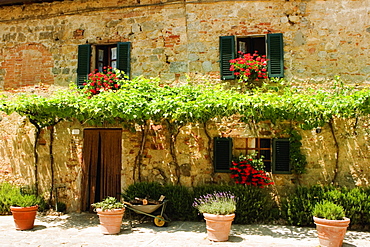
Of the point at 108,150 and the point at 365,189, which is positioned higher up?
the point at 108,150

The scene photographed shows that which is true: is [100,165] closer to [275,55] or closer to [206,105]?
[206,105]

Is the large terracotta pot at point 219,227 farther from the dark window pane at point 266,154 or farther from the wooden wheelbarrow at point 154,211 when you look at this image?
the dark window pane at point 266,154

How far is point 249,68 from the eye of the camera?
7234 mm

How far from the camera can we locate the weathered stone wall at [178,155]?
7.03 m

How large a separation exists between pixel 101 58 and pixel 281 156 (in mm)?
5103

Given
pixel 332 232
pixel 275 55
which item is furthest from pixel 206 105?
pixel 332 232

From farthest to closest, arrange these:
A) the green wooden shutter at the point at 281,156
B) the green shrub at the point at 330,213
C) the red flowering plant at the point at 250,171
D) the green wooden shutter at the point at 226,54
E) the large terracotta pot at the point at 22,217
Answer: the green wooden shutter at the point at 226,54, the green wooden shutter at the point at 281,156, the red flowering plant at the point at 250,171, the large terracotta pot at the point at 22,217, the green shrub at the point at 330,213

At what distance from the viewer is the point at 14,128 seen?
839 cm

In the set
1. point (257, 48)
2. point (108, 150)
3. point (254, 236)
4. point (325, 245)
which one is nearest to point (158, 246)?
point (254, 236)

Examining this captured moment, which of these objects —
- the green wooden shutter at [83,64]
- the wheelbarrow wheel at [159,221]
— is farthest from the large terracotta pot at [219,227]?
Result: the green wooden shutter at [83,64]

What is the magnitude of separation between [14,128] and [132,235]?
15.3 ft

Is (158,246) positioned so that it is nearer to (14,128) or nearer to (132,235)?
(132,235)

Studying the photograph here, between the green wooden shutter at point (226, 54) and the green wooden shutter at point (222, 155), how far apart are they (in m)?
1.48

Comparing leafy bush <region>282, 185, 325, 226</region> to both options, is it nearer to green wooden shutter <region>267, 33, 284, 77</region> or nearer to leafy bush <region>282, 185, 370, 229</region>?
leafy bush <region>282, 185, 370, 229</region>
